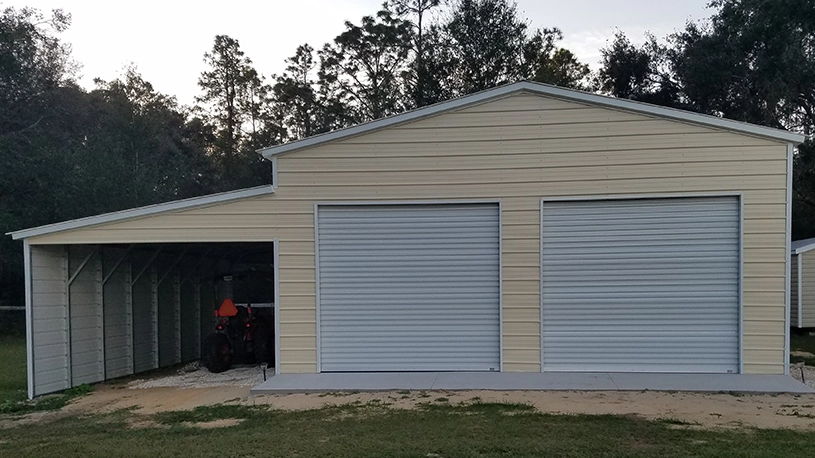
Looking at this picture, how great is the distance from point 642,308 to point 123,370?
27.5 ft

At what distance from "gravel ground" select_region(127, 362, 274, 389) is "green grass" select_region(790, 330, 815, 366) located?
8.57m

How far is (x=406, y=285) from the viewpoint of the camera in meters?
8.89

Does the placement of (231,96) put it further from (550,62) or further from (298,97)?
(550,62)

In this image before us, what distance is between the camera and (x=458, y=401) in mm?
7203

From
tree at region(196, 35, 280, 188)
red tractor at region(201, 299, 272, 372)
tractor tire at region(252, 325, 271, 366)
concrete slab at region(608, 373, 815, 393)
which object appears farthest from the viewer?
tree at region(196, 35, 280, 188)

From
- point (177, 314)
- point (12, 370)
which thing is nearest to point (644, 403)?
point (177, 314)

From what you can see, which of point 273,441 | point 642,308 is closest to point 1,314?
point 273,441

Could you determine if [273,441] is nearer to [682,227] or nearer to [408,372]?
[408,372]

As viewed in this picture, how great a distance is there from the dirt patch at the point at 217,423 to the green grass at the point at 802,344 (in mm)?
8755

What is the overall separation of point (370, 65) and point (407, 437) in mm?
21543

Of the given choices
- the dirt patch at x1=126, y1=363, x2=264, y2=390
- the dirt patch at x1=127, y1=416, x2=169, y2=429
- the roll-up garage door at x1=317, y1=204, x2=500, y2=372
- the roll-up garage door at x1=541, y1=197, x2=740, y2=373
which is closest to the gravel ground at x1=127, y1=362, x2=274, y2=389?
the dirt patch at x1=126, y1=363, x2=264, y2=390

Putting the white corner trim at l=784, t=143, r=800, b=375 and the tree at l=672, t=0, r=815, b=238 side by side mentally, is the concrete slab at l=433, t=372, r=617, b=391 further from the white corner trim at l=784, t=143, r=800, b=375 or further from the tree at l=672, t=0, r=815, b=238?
the tree at l=672, t=0, r=815, b=238

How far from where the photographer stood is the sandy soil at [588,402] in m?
6.38

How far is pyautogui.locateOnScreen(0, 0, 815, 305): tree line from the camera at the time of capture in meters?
18.5
